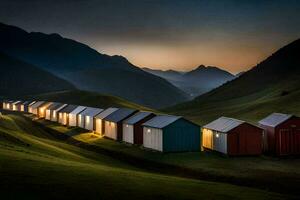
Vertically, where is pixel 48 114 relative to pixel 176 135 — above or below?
above

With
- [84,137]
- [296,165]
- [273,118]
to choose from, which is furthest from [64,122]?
[296,165]

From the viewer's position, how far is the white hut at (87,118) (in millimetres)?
105250

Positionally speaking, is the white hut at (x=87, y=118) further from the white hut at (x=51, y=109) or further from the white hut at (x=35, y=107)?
the white hut at (x=35, y=107)

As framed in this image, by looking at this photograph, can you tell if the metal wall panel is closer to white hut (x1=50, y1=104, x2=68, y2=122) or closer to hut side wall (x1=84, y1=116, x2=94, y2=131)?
hut side wall (x1=84, y1=116, x2=94, y2=131)

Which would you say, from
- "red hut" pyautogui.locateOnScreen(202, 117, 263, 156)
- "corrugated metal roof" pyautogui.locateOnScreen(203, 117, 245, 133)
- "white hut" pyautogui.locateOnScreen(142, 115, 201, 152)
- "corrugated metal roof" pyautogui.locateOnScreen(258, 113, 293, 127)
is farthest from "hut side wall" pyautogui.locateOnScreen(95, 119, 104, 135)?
"corrugated metal roof" pyautogui.locateOnScreen(258, 113, 293, 127)

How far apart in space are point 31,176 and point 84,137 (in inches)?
2419

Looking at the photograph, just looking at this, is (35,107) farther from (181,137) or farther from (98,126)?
(181,137)

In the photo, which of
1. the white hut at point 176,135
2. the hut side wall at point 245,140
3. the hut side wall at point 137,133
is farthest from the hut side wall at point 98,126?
the hut side wall at point 245,140

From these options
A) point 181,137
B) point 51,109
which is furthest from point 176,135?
point 51,109

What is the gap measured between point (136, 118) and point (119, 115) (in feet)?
30.0

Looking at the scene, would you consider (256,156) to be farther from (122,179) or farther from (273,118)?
(122,179)

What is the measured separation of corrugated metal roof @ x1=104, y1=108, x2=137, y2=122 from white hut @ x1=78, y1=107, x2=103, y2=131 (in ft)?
38.4

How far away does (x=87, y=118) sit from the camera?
359ft

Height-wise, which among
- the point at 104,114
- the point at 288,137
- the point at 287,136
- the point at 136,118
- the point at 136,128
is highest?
the point at 104,114
